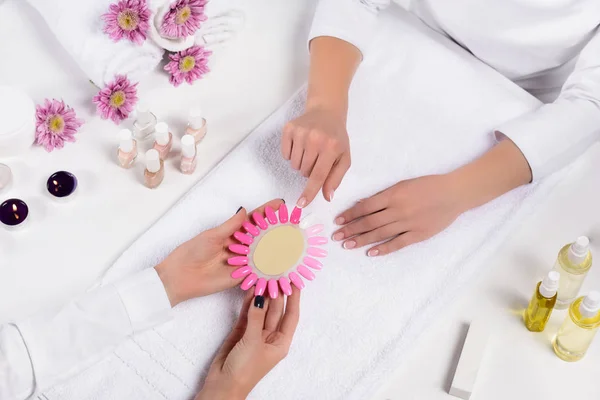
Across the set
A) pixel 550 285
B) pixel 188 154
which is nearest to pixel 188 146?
pixel 188 154

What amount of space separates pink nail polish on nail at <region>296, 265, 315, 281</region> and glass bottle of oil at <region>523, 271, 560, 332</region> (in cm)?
31

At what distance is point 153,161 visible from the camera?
1130mm

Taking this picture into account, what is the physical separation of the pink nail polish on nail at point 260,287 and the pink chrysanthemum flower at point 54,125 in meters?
0.38

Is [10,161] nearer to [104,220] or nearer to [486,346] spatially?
[104,220]

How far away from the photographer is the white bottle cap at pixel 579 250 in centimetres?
103

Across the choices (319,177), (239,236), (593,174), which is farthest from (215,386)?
(593,174)

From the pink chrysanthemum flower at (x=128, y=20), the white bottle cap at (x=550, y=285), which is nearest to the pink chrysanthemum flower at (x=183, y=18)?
the pink chrysanthemum flower at (x=128, y=20)

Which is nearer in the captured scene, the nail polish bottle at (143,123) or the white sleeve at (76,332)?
the white sleeve at (76,332)

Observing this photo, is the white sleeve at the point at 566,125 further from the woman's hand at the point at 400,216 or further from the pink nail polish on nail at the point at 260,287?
the pink nail polish on nail at the point at 260,287

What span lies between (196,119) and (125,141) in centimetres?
11

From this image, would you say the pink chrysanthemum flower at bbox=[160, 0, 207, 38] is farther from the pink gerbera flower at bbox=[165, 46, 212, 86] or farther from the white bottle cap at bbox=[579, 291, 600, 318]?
the white bottle cap at bbox=[579, 291, 600, 318]

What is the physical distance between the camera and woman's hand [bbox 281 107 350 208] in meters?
1.13

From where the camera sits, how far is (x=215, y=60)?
1.30 m

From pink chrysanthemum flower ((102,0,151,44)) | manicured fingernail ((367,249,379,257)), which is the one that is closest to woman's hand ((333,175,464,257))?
manicured fingernail ((367,249,379,257))
